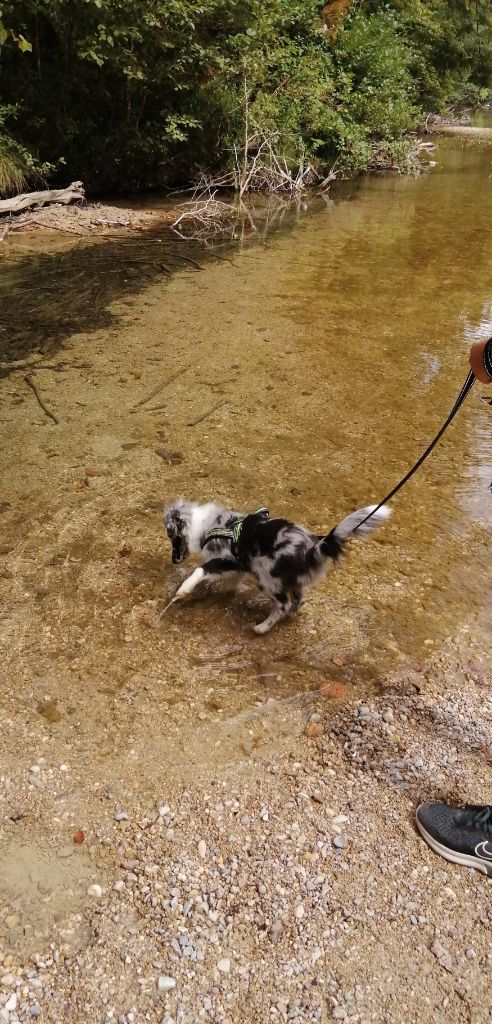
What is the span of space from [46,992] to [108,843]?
58 centimetres

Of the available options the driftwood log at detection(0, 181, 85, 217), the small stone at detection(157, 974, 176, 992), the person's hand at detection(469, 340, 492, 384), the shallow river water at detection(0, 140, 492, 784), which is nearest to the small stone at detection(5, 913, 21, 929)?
the small stone at detection(157, 974, 176, 992)

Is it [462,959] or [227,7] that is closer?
[462,959]

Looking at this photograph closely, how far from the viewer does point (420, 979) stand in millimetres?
2307

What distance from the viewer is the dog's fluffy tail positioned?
3445mm

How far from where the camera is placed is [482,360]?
9.13ft

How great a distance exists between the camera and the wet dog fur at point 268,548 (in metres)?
3.52

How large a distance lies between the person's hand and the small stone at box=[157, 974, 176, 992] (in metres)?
2.56

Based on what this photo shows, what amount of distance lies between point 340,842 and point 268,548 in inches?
60.8

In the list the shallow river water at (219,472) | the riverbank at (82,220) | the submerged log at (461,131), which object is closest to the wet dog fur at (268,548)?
the shallow river water at (219,472)

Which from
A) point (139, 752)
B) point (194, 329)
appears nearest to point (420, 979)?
point (139, 752)

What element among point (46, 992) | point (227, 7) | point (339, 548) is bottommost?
point (46, 992)

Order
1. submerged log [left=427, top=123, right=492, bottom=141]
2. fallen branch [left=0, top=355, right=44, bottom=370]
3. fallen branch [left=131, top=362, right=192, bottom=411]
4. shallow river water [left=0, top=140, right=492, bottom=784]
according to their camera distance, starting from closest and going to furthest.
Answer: shallow river water [left=0, top=140, right=492, bottom=784] → fallen branch [left=131, top=362, right=192, bottom=411] → fallen branch [left=0, top=355, right=44, bottom=370] → submerged log [left=427, top=123, right=492, bottom=141]

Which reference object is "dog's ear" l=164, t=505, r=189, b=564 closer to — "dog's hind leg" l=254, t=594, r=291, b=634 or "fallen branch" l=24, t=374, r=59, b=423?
"dog's hind leg" l=254, t=594, r=291, b=634

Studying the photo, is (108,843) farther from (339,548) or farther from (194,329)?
(194,329)
